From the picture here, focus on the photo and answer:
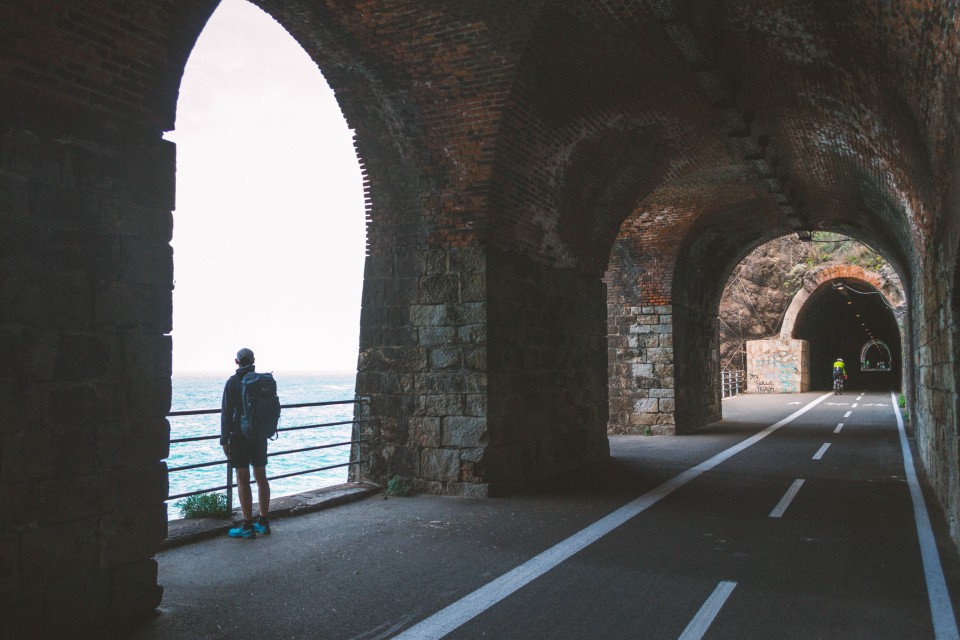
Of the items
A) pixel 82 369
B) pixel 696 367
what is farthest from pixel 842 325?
pixel 82 369

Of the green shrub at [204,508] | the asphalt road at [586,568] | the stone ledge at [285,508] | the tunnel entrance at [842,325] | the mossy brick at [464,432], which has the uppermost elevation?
the tunnel entrance at [842,325]

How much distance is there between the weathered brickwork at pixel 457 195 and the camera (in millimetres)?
4328

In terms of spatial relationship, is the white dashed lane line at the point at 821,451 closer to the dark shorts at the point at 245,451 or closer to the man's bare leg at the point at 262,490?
the man's bare leg at the point at 262,490

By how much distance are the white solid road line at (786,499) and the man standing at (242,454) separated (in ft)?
17.6

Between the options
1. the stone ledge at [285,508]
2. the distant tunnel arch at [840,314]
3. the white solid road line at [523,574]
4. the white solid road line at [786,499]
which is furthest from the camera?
the distant tunnel arch at [840,314]

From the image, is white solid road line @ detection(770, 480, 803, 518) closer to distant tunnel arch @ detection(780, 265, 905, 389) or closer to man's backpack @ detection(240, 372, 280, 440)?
man's backpack @ detection(240, 372, 280, 440)

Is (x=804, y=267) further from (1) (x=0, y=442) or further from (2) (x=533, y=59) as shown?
(1) (x=0, y=442)

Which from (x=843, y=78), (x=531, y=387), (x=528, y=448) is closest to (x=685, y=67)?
(x=843, y=78)

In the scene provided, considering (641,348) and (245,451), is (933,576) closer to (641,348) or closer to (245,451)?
(245,451)

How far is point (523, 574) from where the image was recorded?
5641mm

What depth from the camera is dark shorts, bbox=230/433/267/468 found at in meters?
6.91

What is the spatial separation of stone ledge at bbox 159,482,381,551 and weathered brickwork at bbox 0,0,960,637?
0.67 meters

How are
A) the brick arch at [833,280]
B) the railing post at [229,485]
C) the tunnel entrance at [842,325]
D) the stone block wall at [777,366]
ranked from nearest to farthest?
the railing post at [229,485], the brick arch at [833,280], the stone block wall at [777,366], the tunnel entrance at [842,325]

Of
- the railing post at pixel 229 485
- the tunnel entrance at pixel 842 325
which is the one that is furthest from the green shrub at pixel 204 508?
the tunnel entrance at pixel 842 325
